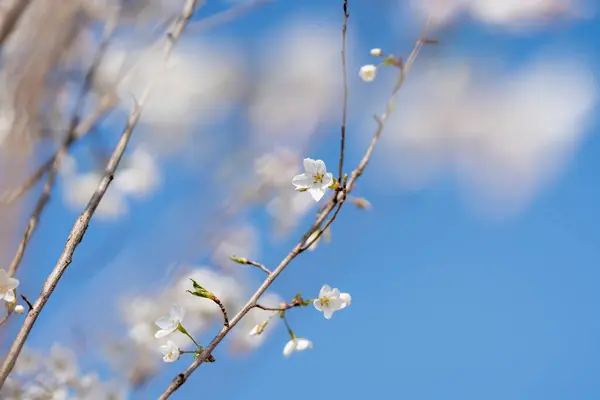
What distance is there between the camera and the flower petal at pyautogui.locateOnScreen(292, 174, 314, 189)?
135cm

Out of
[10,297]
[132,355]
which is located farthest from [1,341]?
[132,355]

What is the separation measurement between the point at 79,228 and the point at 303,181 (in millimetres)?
510

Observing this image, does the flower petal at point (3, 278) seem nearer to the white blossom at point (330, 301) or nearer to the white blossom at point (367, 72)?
the white blossom at point (330, 301)

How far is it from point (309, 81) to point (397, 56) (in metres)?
0.74

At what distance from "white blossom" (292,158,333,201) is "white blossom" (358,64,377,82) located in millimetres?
540

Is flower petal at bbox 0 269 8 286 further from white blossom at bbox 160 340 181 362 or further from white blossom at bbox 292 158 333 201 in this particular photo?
white blossom at bbox 292 158 333 201

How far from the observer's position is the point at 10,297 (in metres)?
1.22

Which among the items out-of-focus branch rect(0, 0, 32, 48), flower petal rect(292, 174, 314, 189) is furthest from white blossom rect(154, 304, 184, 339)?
out-of-focus branch rect(0, 0, 32, 48)

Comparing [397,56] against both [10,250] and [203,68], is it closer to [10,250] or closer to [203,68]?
[203,68]

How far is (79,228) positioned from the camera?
1.11 m

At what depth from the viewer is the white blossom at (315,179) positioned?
4.24 ft

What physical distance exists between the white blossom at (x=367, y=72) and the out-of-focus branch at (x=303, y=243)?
0.35ft

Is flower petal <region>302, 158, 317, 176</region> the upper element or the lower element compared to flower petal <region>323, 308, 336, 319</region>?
upper

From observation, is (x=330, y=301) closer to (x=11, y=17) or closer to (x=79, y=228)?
(x=79, y=228)
